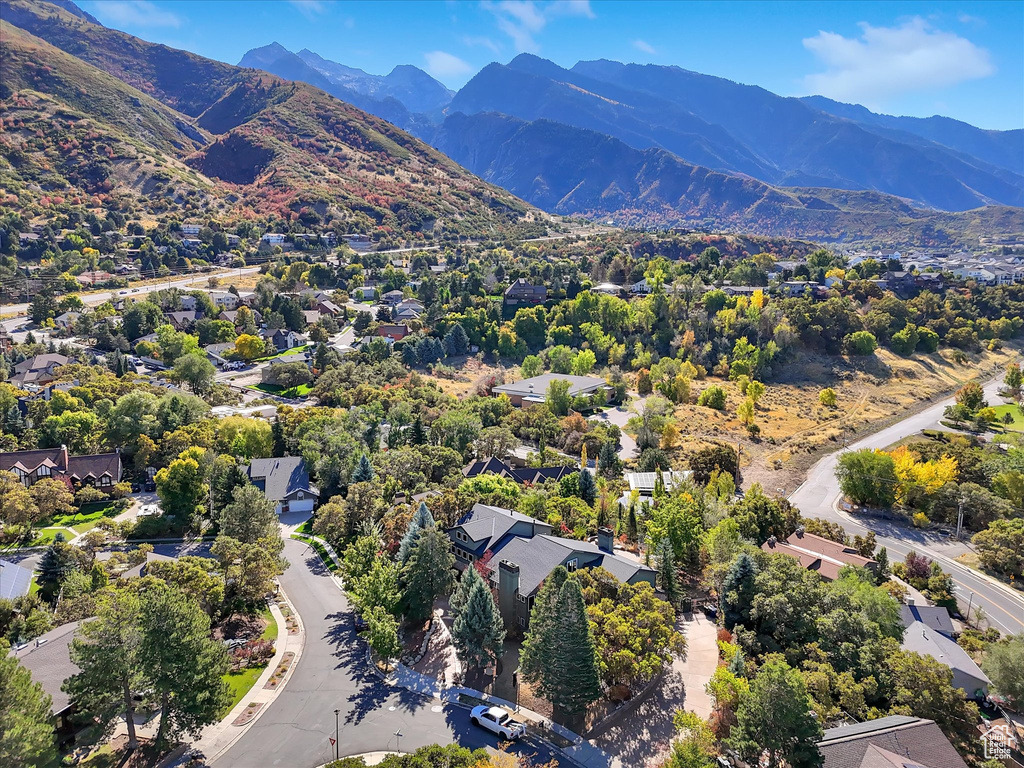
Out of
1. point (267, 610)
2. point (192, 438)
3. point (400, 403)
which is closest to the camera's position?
point (267, 610)

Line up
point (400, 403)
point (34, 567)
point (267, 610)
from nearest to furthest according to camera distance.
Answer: point (267, 610) → point (34, 567) → point (400, 403)

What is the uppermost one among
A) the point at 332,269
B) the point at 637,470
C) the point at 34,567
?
the point at 332,269

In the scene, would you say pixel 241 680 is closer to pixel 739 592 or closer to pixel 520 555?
pixel 520 555

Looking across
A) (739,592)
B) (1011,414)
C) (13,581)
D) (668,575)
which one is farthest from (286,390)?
(1011,414)

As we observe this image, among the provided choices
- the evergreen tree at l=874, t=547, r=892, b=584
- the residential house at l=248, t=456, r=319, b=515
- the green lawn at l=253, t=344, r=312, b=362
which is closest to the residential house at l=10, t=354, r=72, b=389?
the green lawn at l=253, t=344, r=312, b=362

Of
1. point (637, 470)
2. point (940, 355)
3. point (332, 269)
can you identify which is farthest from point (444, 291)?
point (940, 355)

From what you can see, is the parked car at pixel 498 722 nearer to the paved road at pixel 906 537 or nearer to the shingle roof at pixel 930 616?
the shingle roof at pixel 930 616

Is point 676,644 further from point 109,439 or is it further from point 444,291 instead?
point 444,291

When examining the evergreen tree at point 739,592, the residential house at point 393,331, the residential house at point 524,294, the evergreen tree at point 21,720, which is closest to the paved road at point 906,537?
the evergreen tree at point 739,592
